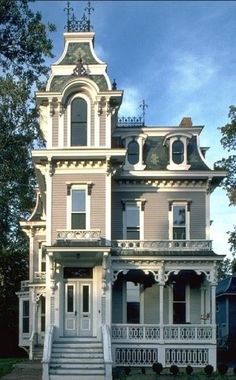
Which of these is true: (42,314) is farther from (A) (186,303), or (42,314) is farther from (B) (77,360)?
(B) (77,360)

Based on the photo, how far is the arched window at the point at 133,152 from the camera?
30050 millimetres

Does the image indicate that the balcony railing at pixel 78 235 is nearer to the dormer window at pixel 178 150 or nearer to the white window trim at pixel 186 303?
the white window trim at pixel 186 303

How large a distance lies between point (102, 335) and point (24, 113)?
15.5m

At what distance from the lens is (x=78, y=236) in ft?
90.0

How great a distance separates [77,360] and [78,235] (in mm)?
4823

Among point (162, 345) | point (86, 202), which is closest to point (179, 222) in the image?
point (86, 202)

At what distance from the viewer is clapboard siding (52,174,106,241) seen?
28.0m

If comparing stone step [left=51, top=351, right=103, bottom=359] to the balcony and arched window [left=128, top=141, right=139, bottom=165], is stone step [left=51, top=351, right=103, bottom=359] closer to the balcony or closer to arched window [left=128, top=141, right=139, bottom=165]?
the balcony

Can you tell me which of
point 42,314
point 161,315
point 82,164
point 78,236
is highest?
point 82,164

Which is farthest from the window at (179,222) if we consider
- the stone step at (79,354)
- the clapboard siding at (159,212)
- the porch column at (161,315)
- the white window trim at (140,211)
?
the stone step at (79,354)

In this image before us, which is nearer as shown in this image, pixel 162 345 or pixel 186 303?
pixel 162 345

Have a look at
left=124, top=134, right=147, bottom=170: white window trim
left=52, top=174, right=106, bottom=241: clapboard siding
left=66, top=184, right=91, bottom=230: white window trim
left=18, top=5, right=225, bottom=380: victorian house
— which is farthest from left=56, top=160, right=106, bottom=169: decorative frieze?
left=124, top=134, right=147, bottom=170: white window trim

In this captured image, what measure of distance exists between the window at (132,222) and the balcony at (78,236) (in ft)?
7.43

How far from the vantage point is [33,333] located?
3400cm
